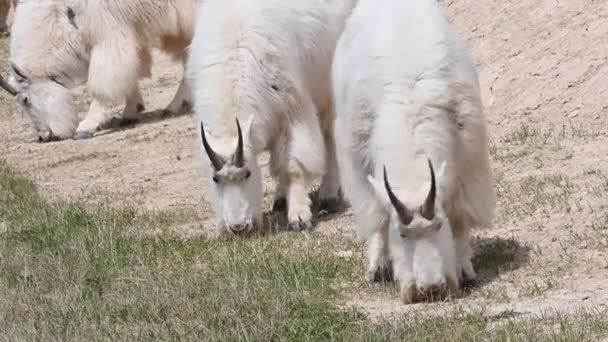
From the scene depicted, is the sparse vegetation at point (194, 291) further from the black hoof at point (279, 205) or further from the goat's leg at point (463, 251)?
the black hoof at point (279, 205)

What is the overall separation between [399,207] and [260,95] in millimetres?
2959

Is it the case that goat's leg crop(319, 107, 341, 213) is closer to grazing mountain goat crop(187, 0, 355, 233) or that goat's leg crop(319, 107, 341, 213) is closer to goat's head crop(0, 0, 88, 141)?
grazing mountain goat crop(187, 0, 355, 233)

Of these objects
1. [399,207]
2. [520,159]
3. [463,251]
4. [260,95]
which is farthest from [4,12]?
[399,207]

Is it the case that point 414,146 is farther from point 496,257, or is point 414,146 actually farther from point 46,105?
point 46,105

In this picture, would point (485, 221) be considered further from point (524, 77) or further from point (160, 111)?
point (160, 111)

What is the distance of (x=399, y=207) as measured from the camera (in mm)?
6992

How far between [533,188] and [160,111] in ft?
27.4

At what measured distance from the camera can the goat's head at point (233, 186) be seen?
368 inches

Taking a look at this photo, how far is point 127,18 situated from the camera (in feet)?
50.9

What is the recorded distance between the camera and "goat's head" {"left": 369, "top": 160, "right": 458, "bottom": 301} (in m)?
7.02

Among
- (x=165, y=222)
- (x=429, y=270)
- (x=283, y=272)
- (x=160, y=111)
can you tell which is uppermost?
(x=429, y=270)

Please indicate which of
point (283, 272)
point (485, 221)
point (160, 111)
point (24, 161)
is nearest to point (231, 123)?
point (283, 272)

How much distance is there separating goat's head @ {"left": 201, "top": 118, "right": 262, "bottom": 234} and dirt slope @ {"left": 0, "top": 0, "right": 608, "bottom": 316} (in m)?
0.72

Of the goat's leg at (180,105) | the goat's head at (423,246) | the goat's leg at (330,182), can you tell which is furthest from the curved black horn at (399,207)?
the goat's leg at (180,105)
